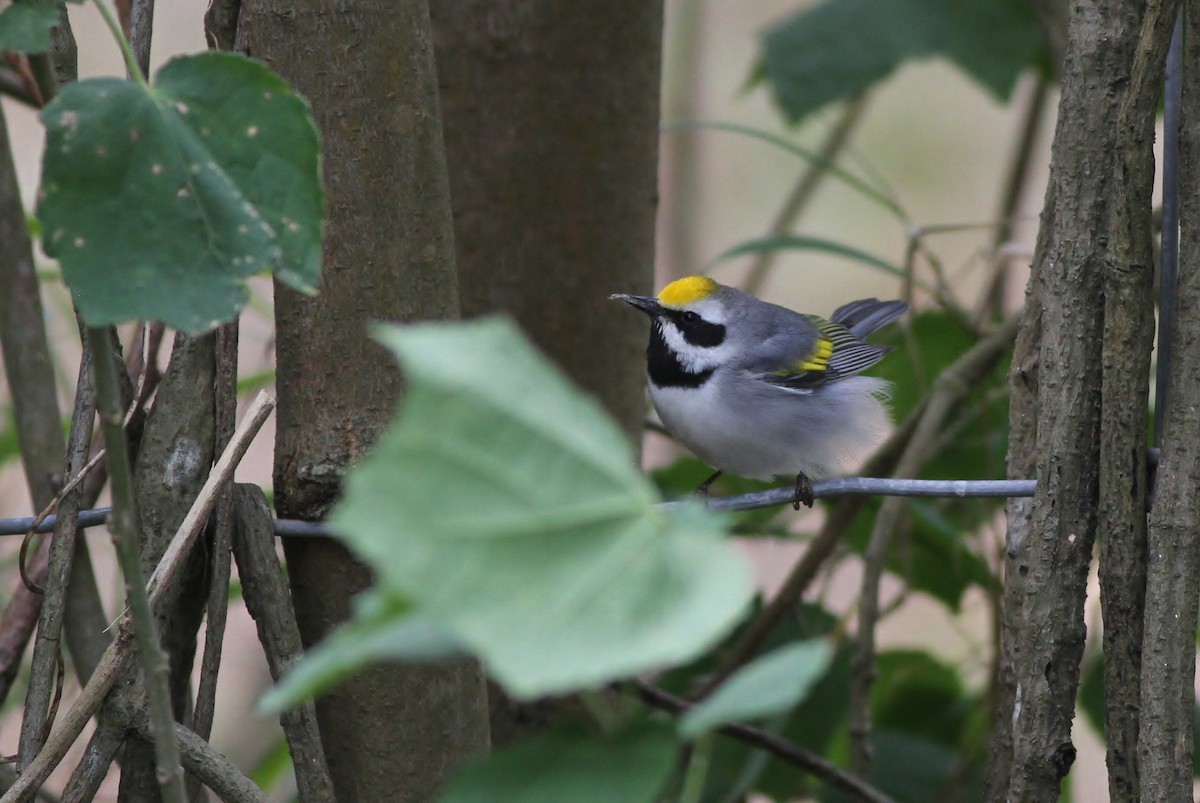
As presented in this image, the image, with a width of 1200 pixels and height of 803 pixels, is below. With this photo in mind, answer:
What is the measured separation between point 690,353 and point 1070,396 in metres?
1.85

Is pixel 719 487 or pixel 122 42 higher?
pixel 122 42

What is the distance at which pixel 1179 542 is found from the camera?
1413 millimetres

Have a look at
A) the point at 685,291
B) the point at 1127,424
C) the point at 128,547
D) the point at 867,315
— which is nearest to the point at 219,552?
the point at 128,547

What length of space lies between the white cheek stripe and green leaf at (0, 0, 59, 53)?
236 cm

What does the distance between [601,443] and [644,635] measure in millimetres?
111

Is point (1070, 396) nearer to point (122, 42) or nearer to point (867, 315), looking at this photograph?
point (122, 42)

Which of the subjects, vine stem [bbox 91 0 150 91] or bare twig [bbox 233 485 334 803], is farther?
bare twig [bbox 233 485 334 803]

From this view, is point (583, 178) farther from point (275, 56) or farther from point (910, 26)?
point (910, 26)

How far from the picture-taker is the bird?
123 inches

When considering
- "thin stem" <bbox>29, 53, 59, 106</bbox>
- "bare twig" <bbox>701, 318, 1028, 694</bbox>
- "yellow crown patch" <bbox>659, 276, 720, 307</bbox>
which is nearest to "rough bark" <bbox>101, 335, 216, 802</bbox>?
"thin stem" <bbox>29, 53, 59, 106</bbox>

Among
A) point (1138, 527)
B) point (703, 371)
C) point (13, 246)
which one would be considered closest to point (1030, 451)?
point (1138, 527)

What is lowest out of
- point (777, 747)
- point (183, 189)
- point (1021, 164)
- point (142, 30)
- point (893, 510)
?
point (777, 747)

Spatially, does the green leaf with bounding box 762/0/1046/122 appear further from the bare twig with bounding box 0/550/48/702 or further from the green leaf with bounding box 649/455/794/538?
the bare twig with bounding box 0/550/48/702

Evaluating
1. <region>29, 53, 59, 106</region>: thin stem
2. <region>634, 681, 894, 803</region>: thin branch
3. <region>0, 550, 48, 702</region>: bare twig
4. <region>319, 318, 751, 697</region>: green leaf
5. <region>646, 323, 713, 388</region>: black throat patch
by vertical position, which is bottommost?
<region>634, 681, 894, 803</region>: thin branch
